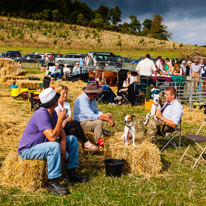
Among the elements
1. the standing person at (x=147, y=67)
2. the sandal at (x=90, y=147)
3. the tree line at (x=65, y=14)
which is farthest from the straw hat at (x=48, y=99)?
the tree line at (x=65, y=14)

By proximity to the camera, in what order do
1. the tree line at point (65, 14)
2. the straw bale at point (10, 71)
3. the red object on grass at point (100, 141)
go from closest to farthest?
the red object on grass at point (100, 141) → the straw bale at point (10, 71) → the tree line at point (65, 14)

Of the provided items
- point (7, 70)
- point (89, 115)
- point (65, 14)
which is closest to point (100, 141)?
point (89, 115)

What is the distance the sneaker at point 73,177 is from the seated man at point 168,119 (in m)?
2.07

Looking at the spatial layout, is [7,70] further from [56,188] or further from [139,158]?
[56,188]

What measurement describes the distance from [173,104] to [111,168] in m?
2.39

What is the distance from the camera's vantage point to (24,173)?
4598mm

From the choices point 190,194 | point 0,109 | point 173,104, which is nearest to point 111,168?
point 190,194

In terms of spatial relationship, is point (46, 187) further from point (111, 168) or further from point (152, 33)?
point (152, 33)

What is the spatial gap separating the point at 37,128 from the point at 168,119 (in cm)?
314

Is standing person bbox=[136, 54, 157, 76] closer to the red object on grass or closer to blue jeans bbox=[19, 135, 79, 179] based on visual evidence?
the red object on grass

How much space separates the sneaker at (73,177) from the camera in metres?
4.96

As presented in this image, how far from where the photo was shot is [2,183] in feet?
15.5

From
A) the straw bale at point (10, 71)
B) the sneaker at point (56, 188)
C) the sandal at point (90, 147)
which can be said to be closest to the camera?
the sneaker at point (56, 188)

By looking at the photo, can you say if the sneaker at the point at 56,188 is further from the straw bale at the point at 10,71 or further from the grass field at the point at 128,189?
the straw bale at the point at 10,71
